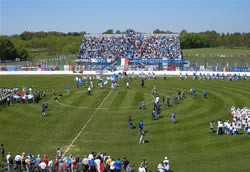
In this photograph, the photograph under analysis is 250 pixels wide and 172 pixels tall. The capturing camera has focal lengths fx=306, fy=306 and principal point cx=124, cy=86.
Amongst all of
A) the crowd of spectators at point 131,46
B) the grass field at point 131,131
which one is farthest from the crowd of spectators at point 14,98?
the crowd of spectators at point 131,46

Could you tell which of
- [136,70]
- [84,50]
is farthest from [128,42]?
[136,70]

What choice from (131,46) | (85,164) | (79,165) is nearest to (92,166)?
(85,164)

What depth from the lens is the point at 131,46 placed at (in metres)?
95.8

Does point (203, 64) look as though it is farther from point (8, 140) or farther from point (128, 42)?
point (8, 140)

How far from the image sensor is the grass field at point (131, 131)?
24.4 meters

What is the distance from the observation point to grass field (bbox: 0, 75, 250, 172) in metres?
24.4

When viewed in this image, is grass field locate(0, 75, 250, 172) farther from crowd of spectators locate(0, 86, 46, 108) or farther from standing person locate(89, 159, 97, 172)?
standing person locate(89, 159, 97, 172)

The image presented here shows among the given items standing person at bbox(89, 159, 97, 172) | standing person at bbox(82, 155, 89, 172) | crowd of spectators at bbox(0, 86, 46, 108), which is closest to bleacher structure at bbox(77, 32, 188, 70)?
crowd of spectators at bbox(0, 86, 46, 108)

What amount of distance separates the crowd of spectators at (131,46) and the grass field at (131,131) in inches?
1686

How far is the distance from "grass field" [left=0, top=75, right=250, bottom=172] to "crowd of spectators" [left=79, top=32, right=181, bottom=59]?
42822 millimetres

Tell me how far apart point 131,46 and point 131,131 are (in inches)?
2632

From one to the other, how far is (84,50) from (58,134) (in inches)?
2684

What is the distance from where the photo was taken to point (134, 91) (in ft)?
165

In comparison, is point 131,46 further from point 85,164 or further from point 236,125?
point 85,164
